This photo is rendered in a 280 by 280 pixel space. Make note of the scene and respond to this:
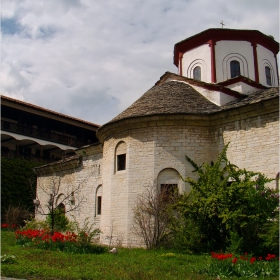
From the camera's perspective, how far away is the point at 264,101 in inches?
465

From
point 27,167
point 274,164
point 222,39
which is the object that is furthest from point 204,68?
Answer: point 27,167

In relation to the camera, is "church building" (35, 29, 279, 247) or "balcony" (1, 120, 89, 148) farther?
"balcony" (1, 120, 89, 148)

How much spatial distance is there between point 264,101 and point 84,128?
892 inches

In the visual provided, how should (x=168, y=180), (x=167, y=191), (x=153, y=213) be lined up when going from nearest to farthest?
1. (x=153, y=213)
2. (x=167, y=191)
3. (x=168, y=180)

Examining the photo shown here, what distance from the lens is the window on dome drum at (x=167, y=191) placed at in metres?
12.7

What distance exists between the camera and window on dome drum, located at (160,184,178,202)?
41.8 feet

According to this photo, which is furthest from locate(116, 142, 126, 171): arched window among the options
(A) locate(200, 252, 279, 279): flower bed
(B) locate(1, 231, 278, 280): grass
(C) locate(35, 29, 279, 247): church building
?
(A) locate(200, 252, 279, 279): flower bed

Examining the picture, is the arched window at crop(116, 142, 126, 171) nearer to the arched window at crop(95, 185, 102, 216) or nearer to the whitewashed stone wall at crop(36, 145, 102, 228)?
the whitewashed stone wall at crop(36, 145, 102, 228)

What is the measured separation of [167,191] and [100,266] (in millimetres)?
5395

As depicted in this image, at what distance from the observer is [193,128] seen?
1364 centimetres

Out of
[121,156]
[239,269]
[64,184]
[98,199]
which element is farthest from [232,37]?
[239,269]

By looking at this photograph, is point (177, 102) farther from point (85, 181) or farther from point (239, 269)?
point (239, 269)

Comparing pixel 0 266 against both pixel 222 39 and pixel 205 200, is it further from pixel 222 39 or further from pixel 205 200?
pixel 222 39

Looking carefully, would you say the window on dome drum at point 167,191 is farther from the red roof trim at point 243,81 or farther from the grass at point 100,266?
the red roof trim at point 243,81
